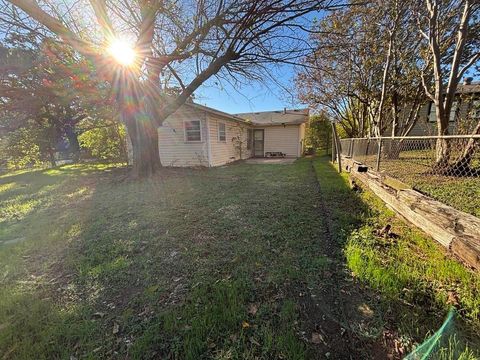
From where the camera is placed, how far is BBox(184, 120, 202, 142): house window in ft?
34.1

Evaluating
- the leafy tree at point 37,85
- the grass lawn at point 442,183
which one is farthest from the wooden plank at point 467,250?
the leafy tree at point 37,85

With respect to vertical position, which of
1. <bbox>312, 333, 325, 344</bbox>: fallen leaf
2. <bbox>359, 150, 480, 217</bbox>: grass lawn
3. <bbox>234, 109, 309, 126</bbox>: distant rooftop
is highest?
<bbox>234, 109, 309, 126</bbox>: distant rooftop

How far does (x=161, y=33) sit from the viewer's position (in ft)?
20.9

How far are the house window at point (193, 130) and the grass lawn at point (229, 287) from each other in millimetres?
7054

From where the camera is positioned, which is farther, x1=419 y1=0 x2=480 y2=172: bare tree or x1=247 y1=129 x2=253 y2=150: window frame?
x1=247 y1=129 x2=253 y2=150: window frame

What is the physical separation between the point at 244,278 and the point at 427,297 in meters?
1.58

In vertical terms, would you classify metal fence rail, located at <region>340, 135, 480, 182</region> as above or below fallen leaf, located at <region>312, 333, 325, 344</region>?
above

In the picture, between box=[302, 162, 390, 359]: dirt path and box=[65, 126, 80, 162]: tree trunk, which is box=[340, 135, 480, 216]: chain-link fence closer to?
box=[302, 162, 390, 359]: dirt path

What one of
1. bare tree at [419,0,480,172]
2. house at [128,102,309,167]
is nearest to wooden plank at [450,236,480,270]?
bare tree at [419,0,480,172]

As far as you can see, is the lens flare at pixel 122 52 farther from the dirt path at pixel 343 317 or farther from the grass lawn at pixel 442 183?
the grass lawn at pixel 442 183

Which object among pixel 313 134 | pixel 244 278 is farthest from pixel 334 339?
pixel 313 134

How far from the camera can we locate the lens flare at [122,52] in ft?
19.1

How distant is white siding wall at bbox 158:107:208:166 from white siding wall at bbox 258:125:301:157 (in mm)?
6863

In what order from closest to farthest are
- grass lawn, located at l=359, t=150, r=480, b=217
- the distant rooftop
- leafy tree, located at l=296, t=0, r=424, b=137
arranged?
grass lawn, located at l=359, t=150, r=480, b=217, leafy tree, located at l=296, t=0, r=424, b=137, the distant rooftop
